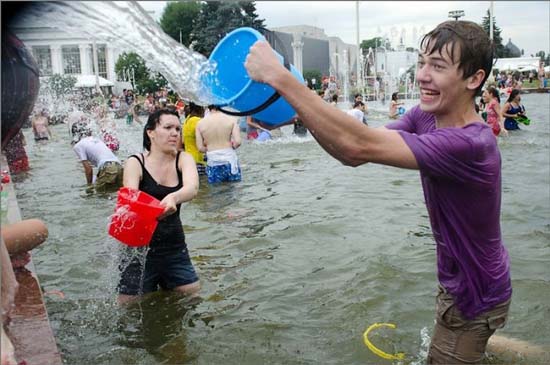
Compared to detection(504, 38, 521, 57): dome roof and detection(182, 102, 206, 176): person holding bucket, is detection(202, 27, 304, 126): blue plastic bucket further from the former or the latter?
detection(504, 38, 521, 57): dome roof

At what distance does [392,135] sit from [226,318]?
113 inches

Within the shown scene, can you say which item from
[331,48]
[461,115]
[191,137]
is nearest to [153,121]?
[461,115]

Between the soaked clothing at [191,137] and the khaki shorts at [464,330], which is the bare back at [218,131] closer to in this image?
the soaked clothing at [191,137]

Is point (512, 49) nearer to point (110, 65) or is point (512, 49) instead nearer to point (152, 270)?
point (110, 65)

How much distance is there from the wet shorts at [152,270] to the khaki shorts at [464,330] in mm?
2486

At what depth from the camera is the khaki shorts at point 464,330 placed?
8.76 feet

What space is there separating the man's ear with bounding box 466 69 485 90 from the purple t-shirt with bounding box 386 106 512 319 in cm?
17

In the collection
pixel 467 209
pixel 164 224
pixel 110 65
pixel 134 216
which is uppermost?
pixel 110 65

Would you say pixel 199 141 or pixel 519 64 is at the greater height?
pixel 519 64

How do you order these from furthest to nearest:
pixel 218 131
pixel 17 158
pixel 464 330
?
pixel 17 158, pixel 218 131, pixel 464 330

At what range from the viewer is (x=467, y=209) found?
2.53 metres

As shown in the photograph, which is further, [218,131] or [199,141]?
[199,141]

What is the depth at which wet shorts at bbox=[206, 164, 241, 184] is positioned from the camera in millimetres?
9648

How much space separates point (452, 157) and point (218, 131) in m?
7.04
